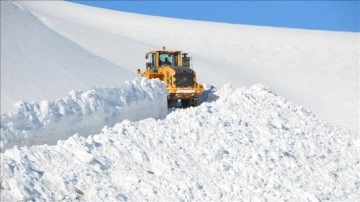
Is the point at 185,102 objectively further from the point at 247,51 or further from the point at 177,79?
the point at 247,51

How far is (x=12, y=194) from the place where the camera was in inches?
339

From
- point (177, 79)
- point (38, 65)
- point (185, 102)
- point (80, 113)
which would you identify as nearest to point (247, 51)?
point (185, 102)

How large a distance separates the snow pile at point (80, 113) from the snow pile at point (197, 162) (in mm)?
399

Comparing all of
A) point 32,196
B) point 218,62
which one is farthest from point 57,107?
point 218,62

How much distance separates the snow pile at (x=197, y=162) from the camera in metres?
9.44

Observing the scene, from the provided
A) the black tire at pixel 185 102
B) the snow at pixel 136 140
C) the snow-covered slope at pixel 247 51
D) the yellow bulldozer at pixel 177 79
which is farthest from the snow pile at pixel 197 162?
the snow-covered slope at pixel 247 51

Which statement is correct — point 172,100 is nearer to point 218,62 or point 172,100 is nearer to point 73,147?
point 73,147

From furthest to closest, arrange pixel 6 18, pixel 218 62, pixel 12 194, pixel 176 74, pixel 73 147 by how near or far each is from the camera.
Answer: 1. pixel 218 62
2. pixel 176 74
3. pixel 6 18
4. pixel 73 147
5. pixel 12 194

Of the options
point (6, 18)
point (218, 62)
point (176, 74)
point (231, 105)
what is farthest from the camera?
point (218, 62)

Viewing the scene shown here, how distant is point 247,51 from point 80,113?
2907 centimetres

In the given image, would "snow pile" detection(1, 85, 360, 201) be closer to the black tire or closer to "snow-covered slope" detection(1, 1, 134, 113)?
"snow-covered slope" detection(1, 1, 134, 113)

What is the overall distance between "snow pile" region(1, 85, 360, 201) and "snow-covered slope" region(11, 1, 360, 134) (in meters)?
7.37

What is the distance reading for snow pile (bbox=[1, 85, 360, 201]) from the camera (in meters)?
9.44

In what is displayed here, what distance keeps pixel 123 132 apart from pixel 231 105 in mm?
4948
